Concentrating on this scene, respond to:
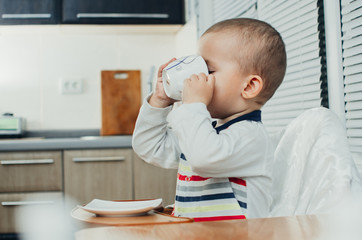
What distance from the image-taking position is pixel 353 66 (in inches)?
55.1

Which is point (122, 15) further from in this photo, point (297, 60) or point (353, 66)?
point (353, 66)

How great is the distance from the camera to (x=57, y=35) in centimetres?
323

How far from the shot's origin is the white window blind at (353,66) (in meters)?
1.35

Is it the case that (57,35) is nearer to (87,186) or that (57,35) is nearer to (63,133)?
(63,133)

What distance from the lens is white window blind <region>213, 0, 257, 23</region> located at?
2.27 metres

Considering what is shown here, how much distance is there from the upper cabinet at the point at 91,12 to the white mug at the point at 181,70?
2.06 m

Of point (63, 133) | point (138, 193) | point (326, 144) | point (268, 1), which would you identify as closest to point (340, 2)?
point (268, 1)

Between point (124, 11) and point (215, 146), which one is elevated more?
point (124, 11)

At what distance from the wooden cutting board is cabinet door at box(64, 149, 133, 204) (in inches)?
19.8

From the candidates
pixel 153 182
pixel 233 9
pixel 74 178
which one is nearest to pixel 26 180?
pixel 74 178

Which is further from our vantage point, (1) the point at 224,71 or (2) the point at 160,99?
(2) the point at 160,99

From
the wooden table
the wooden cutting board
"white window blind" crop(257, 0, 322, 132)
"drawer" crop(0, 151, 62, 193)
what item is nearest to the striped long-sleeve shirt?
the wooden table

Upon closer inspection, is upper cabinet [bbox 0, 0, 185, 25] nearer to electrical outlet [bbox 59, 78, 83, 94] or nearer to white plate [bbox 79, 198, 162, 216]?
electrical outlet [bbox 59, 78, 83, 94]

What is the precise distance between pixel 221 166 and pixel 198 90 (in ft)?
0.56
